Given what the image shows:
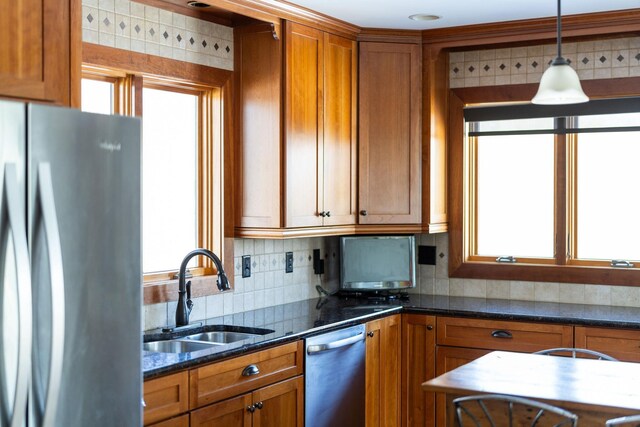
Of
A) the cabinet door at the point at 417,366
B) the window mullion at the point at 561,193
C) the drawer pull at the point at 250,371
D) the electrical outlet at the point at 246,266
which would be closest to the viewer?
the drawer pull at the point at 250,371

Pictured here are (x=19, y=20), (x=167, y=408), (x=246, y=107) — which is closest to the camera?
(x=19, y=20)

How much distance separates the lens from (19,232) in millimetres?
2041

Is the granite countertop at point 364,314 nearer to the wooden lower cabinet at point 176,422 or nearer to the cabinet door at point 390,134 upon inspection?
the wooden lower cabinet at point 176,422

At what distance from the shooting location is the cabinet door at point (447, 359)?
4.45 metres

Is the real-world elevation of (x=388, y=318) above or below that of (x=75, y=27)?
below

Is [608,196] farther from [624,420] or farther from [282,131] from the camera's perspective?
[624,420]

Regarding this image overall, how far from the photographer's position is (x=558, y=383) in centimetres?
286

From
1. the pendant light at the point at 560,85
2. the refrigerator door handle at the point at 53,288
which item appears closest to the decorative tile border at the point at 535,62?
the pendant light at the point at 560,85

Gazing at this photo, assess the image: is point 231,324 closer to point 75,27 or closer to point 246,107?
point 246,107

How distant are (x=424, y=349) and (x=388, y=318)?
11.8 inches

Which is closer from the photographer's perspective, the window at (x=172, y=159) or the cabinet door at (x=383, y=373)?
the window at (x=172, y=159)

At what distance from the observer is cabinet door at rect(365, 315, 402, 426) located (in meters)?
4.34

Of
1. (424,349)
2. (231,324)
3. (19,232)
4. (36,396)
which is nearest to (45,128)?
(19,232)

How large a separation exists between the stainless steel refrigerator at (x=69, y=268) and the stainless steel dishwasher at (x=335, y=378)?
144 centimetres
